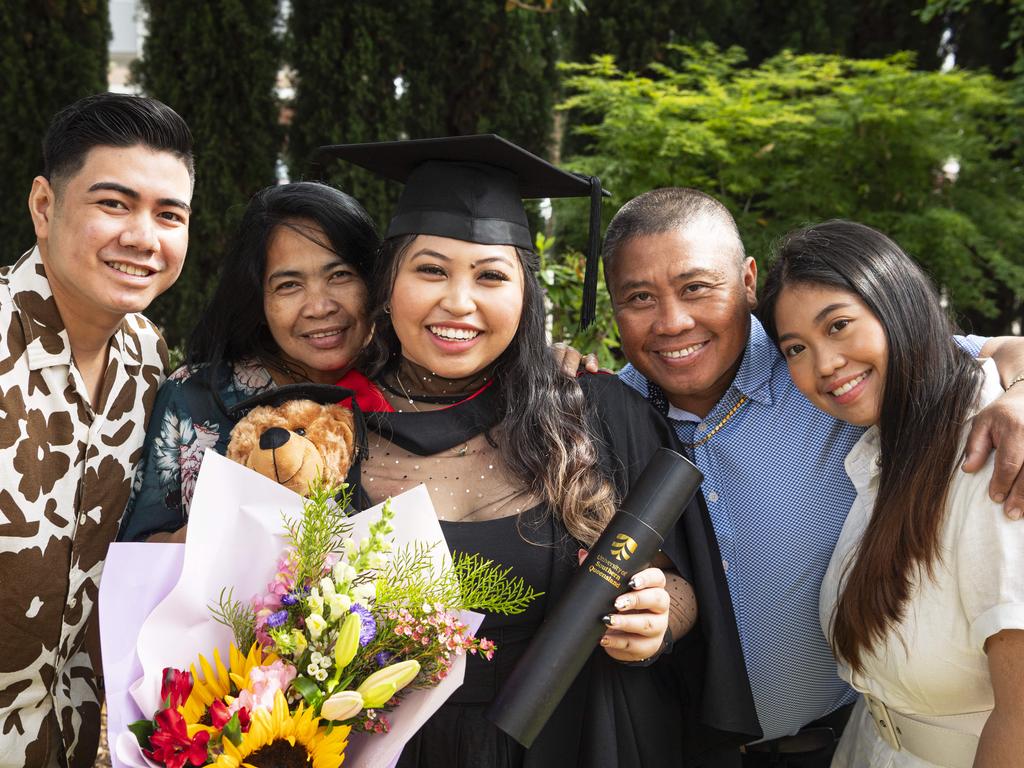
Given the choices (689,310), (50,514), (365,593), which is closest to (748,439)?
(689,310)

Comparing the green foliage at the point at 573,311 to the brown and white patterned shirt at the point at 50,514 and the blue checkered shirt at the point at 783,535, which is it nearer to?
the blue checkered shirt at the point at 783,535

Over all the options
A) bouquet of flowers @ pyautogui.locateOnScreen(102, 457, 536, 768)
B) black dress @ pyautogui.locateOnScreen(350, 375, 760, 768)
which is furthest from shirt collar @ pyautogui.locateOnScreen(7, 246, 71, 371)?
bouquet of flowers @ pyautogui.locateOnScreen(102, 457, 536, 768)

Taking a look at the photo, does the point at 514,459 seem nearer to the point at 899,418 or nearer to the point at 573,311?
the point at 899,418

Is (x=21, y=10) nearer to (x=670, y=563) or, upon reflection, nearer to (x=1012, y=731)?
(x=670, y=563)

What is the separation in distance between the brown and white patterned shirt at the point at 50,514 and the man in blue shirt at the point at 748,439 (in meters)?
1.49

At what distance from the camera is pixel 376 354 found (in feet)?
8.12

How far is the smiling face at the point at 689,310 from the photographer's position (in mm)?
2594

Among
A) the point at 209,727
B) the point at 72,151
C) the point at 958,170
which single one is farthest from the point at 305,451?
the point at 958,170

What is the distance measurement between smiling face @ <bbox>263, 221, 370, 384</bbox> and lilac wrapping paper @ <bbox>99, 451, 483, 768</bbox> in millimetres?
924

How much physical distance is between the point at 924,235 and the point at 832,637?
5046 millimetres

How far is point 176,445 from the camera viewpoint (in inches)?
97.2

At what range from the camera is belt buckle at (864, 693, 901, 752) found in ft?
6.69

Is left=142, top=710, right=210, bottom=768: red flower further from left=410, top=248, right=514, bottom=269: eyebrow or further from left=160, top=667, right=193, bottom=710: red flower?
left=410, top=248, right=514, bottom=269: eyebrow

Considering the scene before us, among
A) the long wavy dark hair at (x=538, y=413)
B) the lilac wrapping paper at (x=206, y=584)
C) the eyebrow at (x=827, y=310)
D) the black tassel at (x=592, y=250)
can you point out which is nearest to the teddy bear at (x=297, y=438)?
the lilac wrapping paper at (x=206, y=584)
